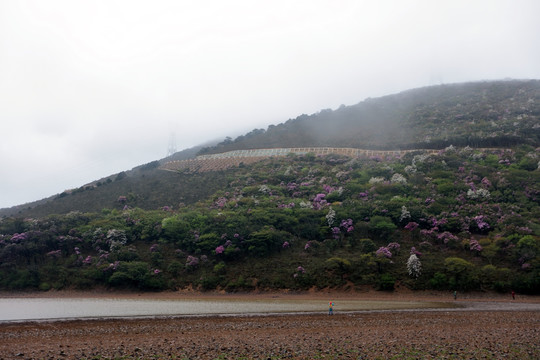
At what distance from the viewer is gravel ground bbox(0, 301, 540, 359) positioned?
14.7m

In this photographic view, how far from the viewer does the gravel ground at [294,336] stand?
14.7 meters

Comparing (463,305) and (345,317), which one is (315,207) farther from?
(345,317)

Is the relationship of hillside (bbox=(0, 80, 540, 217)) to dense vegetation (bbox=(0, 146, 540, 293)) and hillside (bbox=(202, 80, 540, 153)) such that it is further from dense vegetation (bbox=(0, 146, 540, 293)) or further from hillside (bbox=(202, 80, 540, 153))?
dense vegetation (bbox=(0, 146, 540, 293))

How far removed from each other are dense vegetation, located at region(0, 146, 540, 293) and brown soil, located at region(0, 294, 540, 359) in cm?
928

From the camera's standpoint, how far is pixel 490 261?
33594mm

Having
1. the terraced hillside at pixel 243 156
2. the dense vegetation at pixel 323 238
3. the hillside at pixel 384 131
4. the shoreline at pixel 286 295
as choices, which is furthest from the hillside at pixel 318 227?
the terraced hillside at pixel 243 156

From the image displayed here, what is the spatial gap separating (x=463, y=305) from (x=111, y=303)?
2639cm

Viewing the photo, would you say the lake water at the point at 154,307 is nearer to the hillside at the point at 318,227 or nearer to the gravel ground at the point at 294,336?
the gravel ground at the point at 294,336

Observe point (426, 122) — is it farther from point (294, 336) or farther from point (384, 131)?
point (294, 336)

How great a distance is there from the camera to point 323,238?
135 ft

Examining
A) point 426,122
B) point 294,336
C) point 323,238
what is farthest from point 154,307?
point 426,122

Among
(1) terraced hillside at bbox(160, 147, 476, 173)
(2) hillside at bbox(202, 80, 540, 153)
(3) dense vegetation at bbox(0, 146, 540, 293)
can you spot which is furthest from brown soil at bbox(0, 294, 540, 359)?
(1) terraced hillside at bbox(160, 147, 476, 173)

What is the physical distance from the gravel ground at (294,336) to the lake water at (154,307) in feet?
8.86

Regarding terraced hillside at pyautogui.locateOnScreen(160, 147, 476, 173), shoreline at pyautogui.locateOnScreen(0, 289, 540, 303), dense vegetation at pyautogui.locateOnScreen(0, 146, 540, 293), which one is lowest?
shoreline at pyautogui.locateOnScreen(0, 289, 540, 303)
